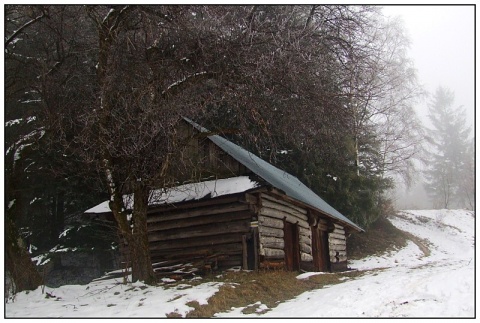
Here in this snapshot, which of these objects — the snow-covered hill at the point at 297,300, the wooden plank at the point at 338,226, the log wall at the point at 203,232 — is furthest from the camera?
the wooden plank at the point at 338,226

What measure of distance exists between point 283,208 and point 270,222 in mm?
1329

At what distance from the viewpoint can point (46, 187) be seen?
58.3 feet

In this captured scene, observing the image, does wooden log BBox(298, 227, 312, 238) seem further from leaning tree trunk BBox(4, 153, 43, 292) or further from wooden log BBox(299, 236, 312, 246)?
leaning tree trunk BBox(4, 153, 43, 292)

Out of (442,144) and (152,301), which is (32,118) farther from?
(442,144)

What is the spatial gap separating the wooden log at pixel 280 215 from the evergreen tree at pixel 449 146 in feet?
95.0

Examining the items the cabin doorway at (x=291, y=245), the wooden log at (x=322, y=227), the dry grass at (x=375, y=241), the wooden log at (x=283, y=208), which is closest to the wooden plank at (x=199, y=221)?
the wooden log at (x=283, y=208)

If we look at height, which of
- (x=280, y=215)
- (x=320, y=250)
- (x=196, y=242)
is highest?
(x=280, y=215)

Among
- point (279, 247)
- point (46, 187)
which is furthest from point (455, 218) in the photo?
point (46, 187)

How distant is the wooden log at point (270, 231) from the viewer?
1206 centimetres

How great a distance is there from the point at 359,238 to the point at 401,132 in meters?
6.53

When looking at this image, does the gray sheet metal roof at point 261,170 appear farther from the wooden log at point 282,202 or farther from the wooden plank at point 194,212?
the wooden plank at point 194,212

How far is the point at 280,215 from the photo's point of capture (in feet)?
44.2

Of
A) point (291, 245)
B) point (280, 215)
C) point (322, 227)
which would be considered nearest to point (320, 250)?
point (322, 227)

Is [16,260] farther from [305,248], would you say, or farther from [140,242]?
[305,248]
